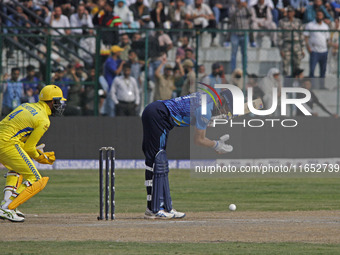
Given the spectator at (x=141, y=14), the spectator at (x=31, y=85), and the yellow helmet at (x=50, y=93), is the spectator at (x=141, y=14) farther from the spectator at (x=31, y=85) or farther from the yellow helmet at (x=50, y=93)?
the yellow helmet at (x=50, y=93)

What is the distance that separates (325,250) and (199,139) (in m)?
5.31

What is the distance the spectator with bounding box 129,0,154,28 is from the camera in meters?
27.6

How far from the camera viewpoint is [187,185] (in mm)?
21219

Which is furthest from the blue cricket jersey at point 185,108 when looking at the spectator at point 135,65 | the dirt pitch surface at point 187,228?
the spectator at point 135,65

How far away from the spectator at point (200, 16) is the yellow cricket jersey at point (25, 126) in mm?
15410

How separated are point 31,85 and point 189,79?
14.7 ft

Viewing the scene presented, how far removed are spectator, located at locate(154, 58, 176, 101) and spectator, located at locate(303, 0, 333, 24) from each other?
5196mm

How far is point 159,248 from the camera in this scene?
10.4 m

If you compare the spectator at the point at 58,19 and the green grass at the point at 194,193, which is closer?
the green grass at the point at 194,193

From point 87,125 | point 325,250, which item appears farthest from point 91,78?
point 325,250

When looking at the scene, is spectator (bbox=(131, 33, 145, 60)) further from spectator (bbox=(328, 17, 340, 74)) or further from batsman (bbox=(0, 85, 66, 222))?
batsman (bbox=(0, 85, 66, 222))

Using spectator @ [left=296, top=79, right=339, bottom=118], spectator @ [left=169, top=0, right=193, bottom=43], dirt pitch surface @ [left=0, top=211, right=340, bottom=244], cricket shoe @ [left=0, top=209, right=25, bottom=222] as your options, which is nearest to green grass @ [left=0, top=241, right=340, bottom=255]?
dirt pitch surface @ [left=0, top=211, right=340, bottom=244]

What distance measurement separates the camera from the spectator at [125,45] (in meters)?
24.8

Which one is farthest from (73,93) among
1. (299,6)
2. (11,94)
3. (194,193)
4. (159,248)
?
(159,248)
